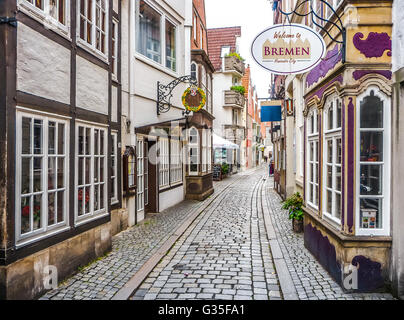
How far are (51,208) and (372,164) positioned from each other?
4.53 metres

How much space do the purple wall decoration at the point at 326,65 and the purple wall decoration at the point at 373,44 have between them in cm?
31

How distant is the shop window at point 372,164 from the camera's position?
5.03 metres

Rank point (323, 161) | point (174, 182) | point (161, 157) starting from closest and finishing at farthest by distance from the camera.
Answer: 1. point (323, 161)
2. point (161, 157)
3. point (174, 182)

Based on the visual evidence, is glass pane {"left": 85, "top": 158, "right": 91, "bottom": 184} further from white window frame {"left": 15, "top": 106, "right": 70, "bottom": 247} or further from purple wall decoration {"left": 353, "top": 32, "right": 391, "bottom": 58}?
purple wall decoration {"left": 353, "top": 32, "right": 391, "bottom": 58}

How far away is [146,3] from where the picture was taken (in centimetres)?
1130

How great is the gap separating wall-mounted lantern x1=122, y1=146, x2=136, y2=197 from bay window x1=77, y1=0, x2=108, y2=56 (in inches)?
108

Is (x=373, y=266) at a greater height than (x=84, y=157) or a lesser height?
lesser

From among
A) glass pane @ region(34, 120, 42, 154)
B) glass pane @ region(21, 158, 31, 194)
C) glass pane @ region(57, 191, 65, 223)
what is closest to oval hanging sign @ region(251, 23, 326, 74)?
glass pane @ region(34, 120, 42, 154)

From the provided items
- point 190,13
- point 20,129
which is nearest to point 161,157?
point 190,13

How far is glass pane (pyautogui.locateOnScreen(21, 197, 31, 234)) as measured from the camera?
4758 millimetres

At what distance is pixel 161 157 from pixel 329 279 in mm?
7693

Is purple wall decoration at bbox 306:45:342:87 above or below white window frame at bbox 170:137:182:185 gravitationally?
above

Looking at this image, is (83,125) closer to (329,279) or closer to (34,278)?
(34,278)

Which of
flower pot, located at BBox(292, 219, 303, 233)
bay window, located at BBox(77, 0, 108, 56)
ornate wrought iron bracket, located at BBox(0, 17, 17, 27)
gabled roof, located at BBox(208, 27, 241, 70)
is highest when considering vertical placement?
gabled roof, located at BBox(208, 27, 241, 70)
